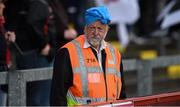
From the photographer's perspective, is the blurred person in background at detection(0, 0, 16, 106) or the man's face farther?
the blurred person in background at detection(0, 0, 16, 106)

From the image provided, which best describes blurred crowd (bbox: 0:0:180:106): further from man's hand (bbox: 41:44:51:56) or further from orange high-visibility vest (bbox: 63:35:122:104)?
orange high-visibility vest (bbox: 63:35:122:104)

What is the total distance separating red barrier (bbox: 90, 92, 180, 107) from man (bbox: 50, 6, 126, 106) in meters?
0.21

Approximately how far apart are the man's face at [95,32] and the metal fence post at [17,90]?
1.46 meters

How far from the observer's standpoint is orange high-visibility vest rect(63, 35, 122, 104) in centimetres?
559

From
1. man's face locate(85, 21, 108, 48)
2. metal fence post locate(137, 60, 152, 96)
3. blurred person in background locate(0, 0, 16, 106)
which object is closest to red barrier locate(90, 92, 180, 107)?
man's face locate(85, 21, 108, 48)

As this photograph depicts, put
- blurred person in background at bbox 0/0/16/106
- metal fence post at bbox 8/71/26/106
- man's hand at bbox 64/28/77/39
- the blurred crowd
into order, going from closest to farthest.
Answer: blurred person in background at bbox 0/0/16/106, metal fence post at bbox 8/71/26/106, the blurred crowd, man's hand at bbox 64/28/77/39

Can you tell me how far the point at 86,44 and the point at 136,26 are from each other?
772 cm

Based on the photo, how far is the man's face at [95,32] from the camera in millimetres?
5629

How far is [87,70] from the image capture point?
18.5 feet

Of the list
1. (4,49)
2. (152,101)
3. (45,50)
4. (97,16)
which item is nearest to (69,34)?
(45,50)

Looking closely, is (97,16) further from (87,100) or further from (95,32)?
(87,100)

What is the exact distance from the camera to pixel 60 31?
8.23 metres

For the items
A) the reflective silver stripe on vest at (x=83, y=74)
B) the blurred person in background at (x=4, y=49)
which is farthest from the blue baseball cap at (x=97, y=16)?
the blurred person in background at (x=4, y=49)

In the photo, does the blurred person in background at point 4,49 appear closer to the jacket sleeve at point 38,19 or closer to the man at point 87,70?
the jacket sleeve at point 38,19
